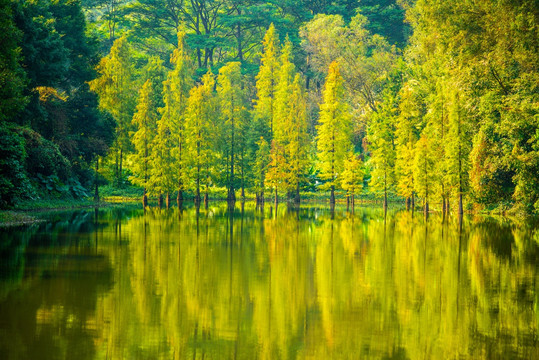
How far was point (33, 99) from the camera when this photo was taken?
4009 centimetres

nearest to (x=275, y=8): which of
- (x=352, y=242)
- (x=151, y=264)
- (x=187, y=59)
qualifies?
(x=187, y=59)

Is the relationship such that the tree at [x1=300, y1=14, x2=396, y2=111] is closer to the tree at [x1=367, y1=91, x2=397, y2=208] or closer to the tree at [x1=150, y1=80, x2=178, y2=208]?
the tree at [x1=367, y1=91, x2=397, y2=208]

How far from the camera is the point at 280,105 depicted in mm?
62844

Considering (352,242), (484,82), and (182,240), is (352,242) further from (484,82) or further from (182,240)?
(484,82)

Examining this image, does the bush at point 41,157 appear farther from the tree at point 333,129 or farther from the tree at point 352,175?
the tree at point 352,175

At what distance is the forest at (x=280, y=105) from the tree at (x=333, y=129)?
123 mm

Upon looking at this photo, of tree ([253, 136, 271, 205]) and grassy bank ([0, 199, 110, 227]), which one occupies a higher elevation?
tree ([253, 136, 271, 205])

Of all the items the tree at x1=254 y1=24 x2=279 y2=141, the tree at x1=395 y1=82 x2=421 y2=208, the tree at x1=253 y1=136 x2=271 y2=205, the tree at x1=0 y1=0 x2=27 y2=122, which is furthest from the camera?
the tree at x1=254 y1=24 x2=279 y2=141

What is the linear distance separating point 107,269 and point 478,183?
26.7 meters

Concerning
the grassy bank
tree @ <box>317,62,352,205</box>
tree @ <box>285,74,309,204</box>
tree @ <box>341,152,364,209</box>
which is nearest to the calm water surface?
the grassy bank

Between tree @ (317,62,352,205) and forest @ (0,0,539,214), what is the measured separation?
0.40ft

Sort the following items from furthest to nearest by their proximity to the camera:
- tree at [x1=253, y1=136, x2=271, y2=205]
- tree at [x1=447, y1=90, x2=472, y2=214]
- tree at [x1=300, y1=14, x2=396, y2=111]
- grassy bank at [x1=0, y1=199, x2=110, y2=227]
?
tree at [x1=300, y1=14, x2=396, y2=111], tree at [x1=253, y1=136, x2=271, y2=205], tree at [x1=447, y1=90, x2=472, y2=214], grassy bank at [x1=0, y1=199, x2=110, y2=227]

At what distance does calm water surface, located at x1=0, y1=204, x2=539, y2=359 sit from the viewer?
922 centimetres

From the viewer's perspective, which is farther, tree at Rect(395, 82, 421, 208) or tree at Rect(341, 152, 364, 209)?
tree at Rect(341, 152, 364, 209)
